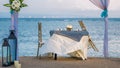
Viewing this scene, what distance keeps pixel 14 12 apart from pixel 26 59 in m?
1.07

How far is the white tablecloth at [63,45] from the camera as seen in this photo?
29.5 feet

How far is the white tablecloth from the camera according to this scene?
9.00 m

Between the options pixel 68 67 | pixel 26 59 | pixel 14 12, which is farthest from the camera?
pixel 26 59

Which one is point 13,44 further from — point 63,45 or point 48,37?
point 48,37

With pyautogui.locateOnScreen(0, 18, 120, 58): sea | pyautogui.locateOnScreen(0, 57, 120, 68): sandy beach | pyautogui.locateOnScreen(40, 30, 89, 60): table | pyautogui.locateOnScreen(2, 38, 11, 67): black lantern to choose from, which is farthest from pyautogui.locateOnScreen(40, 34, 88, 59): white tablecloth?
pyautogui.locateOnScreen(2, 38, 11, 67): black lantern

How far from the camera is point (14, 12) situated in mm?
8562

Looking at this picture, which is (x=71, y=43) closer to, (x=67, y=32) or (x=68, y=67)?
(x=67, y=32)

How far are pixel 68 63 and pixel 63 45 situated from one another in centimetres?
61

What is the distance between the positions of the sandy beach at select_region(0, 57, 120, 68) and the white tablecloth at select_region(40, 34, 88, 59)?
197 millimetres

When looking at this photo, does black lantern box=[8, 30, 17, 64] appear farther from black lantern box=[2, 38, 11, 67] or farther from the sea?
the sea

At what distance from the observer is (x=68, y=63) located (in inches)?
337

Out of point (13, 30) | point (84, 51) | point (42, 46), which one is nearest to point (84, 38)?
point (84, 51)

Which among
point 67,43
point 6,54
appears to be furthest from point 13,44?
point 67,43

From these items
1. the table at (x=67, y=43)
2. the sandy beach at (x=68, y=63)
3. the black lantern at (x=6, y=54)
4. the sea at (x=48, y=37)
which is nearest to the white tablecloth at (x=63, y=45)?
the table at (x=67, y=43)
